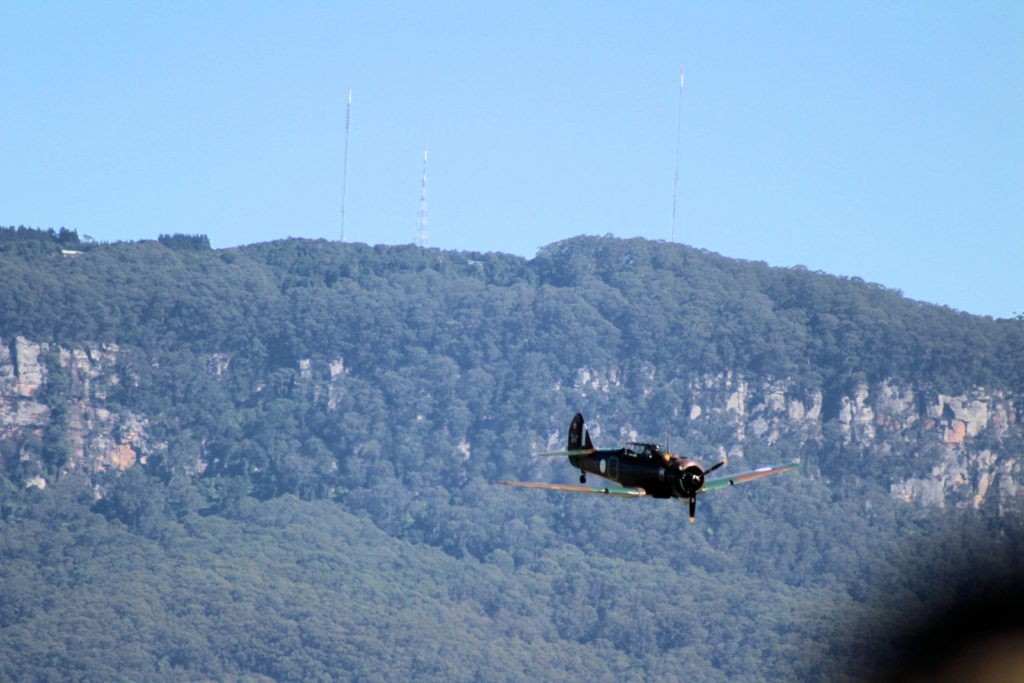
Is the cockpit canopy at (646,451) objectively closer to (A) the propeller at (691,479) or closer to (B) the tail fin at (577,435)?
(A) the propeller at (691,479)

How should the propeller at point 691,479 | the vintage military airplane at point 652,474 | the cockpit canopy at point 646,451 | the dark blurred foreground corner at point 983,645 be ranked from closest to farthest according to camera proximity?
the vintage military airplane at point 652,474 → the propeller at point 691,479 → the cockpit canopy at point 646,451 → the dark blurred foreground corner at point 983,645

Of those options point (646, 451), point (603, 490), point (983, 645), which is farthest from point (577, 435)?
point (983, 645)

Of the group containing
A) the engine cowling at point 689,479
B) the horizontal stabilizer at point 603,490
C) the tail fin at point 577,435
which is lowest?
the horizontal stabilizer at point 603,490

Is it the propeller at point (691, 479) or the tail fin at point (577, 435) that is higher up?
the tail fin at point (577, 435)

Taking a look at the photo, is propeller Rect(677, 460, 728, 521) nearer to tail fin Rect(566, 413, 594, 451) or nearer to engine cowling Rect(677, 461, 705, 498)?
engine cowling Rect(677, 461, 705, 498)

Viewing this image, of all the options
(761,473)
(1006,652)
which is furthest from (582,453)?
(1006,652)

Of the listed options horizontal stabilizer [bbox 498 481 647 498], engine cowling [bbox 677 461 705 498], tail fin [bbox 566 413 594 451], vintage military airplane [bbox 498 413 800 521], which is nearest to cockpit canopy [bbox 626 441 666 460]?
vintage military airplane [bbox 498 413 800 521]

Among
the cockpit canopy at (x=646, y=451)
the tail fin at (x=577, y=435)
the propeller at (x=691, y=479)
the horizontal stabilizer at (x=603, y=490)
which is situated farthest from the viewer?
the tail fin at (x=577, y=435)

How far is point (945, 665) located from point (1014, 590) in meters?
10.2

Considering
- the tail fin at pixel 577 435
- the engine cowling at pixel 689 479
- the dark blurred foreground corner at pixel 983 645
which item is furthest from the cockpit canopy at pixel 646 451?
the dark blurred foreground corner at pixel 983 645

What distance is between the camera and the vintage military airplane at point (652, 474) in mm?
50781

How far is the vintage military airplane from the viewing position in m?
50.8

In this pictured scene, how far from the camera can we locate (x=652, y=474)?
53.3 m

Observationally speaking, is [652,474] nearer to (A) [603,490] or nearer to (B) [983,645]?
(A) [603,490]
